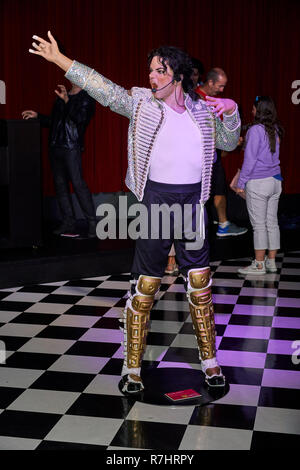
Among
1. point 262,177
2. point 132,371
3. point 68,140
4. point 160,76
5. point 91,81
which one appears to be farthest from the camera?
point 68,140

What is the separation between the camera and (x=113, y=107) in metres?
3.36

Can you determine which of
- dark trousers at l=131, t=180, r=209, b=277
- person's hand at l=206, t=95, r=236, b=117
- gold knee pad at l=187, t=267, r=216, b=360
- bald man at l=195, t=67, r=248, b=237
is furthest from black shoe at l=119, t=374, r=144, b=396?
bald man at l=195, t=67, r=248, b=237

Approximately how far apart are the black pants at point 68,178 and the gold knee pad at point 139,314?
3.16m

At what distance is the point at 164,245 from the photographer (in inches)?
139

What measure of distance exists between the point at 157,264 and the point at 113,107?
2.48 ft

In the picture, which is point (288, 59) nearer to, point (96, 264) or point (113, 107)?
point (96, 264)

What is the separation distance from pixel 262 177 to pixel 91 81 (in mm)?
2943

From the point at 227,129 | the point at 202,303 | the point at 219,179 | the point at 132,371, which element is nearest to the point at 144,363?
the point at 132,371

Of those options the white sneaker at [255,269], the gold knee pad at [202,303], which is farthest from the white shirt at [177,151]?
the white sneaker at [255,269]

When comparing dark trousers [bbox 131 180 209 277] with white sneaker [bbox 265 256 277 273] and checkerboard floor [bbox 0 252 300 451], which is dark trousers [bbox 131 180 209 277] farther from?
white sneaker [bbox 265 256 277 273]

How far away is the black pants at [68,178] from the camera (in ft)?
21.4

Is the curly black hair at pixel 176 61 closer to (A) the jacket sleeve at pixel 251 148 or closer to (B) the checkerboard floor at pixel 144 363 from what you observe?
(B) the checkerboard floor at pixel 144 363

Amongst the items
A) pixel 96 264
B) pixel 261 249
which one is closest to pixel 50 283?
pixel 96 264

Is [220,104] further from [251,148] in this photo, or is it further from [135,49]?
[135,49]
